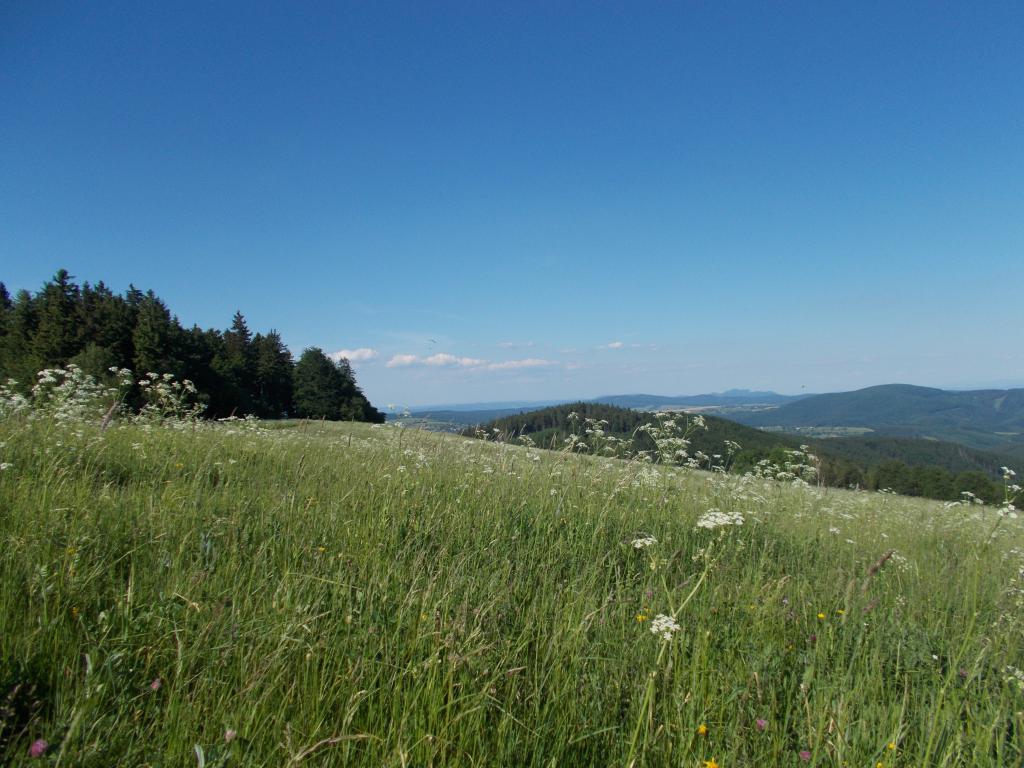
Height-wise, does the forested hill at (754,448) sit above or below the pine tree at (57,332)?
below

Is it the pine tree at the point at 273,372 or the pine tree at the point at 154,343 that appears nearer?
the pine tree at the point at 154,343

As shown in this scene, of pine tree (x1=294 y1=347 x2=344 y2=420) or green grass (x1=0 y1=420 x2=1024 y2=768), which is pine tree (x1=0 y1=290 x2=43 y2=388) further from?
green grass (x1=0 y1=420 x2=1024 y2=768)

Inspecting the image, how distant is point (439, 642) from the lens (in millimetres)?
2115

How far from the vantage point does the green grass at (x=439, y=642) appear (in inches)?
69.0

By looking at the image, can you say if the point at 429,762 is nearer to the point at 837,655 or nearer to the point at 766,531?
the point at 837,655

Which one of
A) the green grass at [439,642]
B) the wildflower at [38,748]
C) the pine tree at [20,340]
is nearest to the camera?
the wildflower at [38,748]

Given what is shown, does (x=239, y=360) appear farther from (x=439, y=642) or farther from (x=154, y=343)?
(x=439, y=642)

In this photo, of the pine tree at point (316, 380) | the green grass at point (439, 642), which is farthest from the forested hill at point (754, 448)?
the pine tree at point (316, 380)

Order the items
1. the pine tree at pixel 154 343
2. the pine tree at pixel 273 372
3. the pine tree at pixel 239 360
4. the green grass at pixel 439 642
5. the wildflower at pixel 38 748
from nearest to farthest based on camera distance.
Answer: the wildflower at pixel 38 748
the green grass at pixel 439 642
the pine tree at pixel 154 343
the pine tree at pixel 239 360
the pine tree at pixel 273 372

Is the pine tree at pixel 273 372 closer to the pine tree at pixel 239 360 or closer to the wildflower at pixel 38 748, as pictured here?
the pine tree at pixel 239 360

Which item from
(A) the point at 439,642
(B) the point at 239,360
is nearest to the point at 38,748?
(A) the point at 439,642

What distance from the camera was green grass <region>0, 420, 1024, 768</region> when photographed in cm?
175

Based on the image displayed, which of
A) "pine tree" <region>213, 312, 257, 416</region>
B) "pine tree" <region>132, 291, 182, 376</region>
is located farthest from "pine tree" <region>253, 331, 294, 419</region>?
"pine tree" <region>132, 291, 182, 376</region>

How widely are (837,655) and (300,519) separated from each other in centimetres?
350
